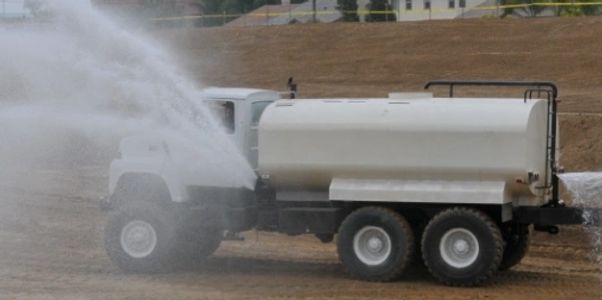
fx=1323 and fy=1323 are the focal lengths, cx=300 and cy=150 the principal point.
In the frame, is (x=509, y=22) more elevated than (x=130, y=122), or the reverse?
(x=509, y=22)

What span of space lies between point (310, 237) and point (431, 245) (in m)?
5.83

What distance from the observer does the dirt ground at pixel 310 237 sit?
53.0 ft

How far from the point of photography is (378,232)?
1633 centimetres

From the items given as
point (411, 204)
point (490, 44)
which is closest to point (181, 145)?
point (411, 204)

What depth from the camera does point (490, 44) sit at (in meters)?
45.8

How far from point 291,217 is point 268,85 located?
1045 inches

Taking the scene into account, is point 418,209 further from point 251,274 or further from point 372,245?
point 251,274

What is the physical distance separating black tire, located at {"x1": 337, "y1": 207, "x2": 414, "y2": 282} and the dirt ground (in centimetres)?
18

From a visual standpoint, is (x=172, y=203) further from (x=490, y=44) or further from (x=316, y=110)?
(x=490, y=44)

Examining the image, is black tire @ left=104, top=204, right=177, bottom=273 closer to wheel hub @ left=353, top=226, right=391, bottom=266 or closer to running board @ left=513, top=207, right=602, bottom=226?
wheel hub @ left=353, top=226, right=391, bottom=266

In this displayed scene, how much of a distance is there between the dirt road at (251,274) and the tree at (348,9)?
45.5 meters

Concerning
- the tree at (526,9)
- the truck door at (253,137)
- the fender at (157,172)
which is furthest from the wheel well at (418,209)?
the tree at (526,9)

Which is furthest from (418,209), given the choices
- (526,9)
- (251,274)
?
(526,9)

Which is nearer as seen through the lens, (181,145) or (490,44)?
(181,145)
